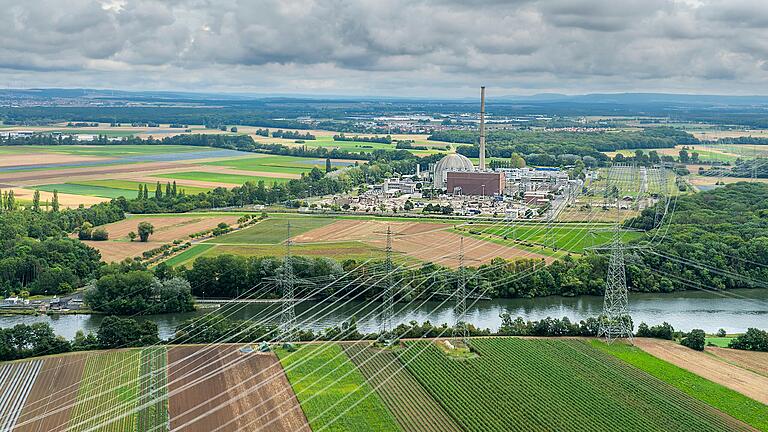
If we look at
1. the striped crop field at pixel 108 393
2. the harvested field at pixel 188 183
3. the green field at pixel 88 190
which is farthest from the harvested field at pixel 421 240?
the green field at pixel 88 190

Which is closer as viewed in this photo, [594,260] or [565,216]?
[594,260]

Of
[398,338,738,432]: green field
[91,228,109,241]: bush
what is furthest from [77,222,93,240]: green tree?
[398,338,738,432]: green field

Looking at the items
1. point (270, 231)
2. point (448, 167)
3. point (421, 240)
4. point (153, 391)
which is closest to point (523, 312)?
point (421, 240)

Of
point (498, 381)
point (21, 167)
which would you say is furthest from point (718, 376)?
point (21, 167)

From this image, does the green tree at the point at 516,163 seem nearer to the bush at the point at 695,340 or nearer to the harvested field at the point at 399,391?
the bush at the point at 695,340

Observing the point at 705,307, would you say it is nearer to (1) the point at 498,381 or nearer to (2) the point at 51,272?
(1) the point at 498,381

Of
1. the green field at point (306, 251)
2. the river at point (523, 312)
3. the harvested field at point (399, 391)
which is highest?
the harvested field at point (399, 391)

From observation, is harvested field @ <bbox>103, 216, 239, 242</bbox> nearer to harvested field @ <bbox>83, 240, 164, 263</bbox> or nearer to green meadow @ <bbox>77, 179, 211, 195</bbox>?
harvested field @ <bbox>83, 240, 164, 263</bbox>
